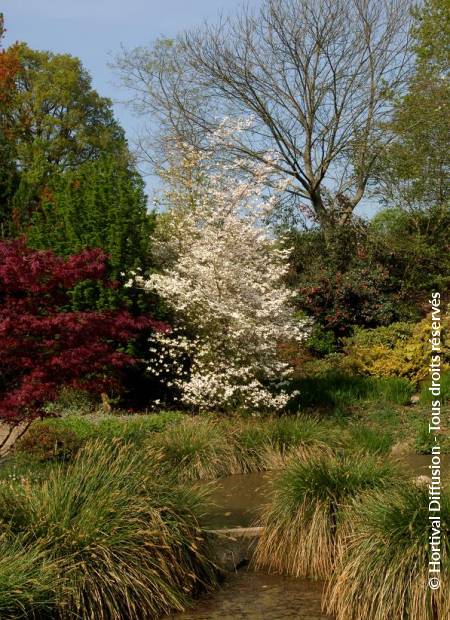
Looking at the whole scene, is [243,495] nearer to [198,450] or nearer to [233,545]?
[198,450]

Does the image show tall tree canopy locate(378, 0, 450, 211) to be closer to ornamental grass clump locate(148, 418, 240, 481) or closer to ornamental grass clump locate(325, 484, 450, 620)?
ornamental grass clump locate(148, 418, 240, 481)

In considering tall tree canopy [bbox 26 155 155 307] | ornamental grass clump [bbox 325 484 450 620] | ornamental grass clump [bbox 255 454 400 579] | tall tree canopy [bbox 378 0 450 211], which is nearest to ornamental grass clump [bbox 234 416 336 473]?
ornamental grass clump [bbox 255 454 400 579]

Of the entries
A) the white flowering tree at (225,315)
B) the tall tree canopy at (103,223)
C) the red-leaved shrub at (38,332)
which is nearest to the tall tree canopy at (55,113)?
the tall tree canopy at (103,223)

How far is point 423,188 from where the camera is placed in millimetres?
19578

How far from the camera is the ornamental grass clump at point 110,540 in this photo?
5.01 meters

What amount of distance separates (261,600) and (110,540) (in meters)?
1.26

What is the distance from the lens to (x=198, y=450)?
920cm

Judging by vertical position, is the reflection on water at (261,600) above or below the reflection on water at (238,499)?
below

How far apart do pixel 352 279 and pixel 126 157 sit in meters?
9.96

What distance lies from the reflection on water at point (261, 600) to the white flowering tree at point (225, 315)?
4.73m

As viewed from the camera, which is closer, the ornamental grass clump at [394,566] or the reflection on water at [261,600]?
the ornamental grass clump at [394,566]

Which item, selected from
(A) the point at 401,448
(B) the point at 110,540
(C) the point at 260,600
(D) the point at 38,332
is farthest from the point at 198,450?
(B) the point at 110,540

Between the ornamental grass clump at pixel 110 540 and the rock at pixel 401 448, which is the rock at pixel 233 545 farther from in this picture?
the rock at pixel 401 448

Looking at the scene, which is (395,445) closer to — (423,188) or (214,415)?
(214,415)
